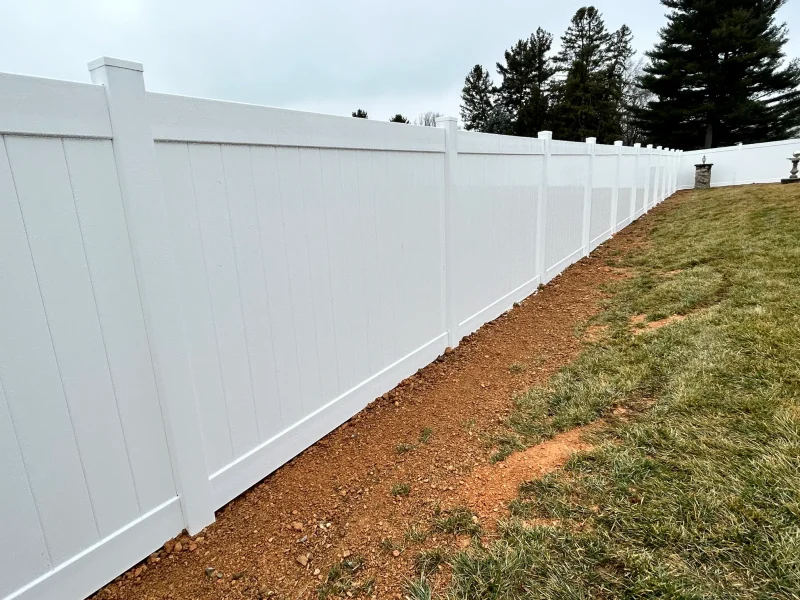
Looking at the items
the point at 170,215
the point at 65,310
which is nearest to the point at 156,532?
the point at 65,310

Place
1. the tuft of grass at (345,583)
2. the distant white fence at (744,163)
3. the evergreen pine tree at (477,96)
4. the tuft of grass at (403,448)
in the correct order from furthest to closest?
1. the evergreen pine tree at (477,96)
2. the distant white fence at (744,163)
3. the tuft of grass at (403,448)
4. the tuft of grass at (345,583)

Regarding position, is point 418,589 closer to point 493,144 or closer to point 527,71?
point 493,144

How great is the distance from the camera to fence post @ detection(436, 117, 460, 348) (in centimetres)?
361

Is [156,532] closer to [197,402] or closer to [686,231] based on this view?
[197,402]

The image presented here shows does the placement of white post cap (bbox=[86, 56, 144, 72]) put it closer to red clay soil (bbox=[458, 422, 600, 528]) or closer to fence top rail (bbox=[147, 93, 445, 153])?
fence top rail (bbox=[147, 93, 445, 153])

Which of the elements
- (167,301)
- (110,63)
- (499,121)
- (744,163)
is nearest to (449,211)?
(167,301)

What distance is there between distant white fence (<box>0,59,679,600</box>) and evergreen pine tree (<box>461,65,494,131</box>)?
3553 cm

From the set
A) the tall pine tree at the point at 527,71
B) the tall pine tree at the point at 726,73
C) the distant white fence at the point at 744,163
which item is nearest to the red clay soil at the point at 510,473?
the distant white fence at the point at 744,163

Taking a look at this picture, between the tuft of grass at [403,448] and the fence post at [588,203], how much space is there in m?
5.68

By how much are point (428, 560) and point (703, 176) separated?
82.3 feet

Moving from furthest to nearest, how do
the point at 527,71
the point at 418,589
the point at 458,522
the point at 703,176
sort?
1. the point at 527,71
2. the point at 703,176
3. the point at 458,522
4. the point at 418,589

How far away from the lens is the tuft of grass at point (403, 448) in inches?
103

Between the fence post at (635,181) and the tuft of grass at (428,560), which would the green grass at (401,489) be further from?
the fence post at (635,181)

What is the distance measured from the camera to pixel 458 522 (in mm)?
2018
